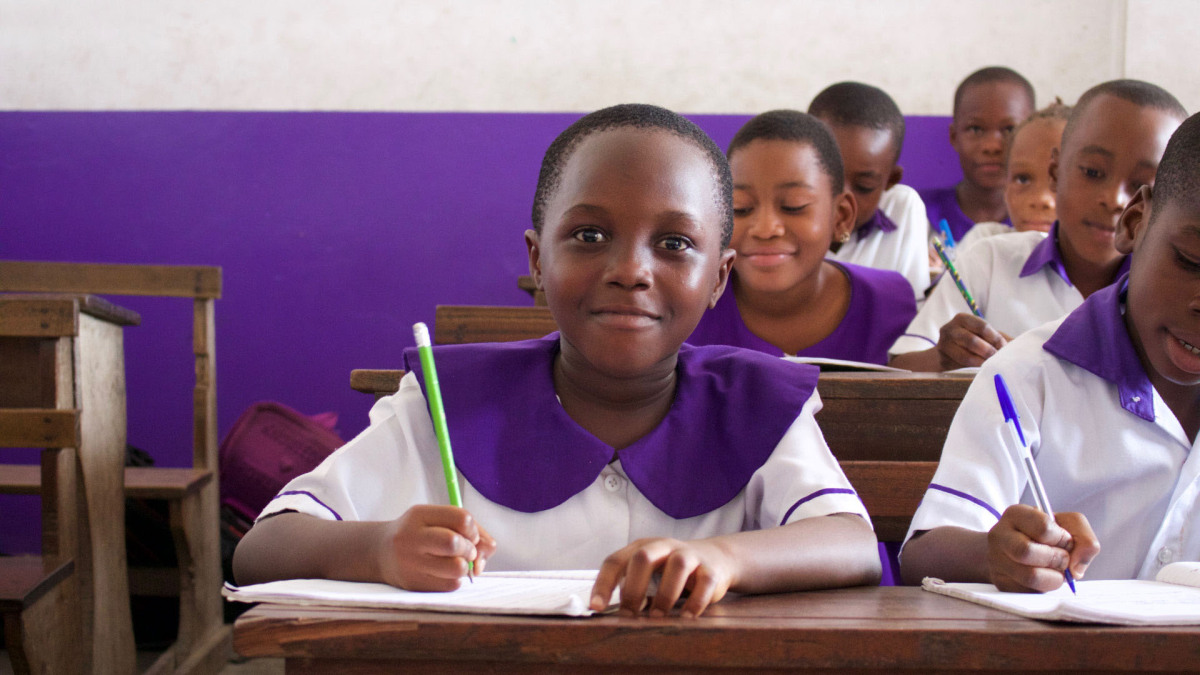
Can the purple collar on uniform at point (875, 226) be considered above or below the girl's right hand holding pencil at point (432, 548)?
above

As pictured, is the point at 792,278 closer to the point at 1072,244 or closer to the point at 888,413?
the point at 1072,244

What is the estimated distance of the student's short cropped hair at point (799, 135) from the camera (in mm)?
2186

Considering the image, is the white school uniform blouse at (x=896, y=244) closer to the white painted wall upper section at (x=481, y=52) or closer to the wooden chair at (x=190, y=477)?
the white painted wall upper section at (x=481, y=52)

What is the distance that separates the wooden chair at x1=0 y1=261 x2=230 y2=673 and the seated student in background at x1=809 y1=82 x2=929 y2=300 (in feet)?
5.73

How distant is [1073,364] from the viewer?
1.20 metres

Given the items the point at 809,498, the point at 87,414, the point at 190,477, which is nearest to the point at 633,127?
the point at 809,498

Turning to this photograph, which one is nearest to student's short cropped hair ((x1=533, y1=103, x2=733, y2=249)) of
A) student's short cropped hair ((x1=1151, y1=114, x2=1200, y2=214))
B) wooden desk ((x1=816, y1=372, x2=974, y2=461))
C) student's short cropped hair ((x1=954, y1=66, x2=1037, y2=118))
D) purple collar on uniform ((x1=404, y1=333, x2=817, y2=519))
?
purple collar on uniform ((x1=404, y1=333, x2=817, y2=519))

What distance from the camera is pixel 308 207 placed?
153 inches

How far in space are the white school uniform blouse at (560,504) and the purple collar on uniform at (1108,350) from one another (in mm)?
327

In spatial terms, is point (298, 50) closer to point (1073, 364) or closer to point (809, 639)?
point (1073, 364)

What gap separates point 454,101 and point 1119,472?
10.5 feet

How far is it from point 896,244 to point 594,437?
2155 mm

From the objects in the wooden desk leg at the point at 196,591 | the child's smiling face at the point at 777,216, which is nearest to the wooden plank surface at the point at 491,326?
the child's smiling face at the point at 777,216

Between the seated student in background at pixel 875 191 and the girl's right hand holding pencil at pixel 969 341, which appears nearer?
the girl's right hand holding pencil at pixel 969 341
